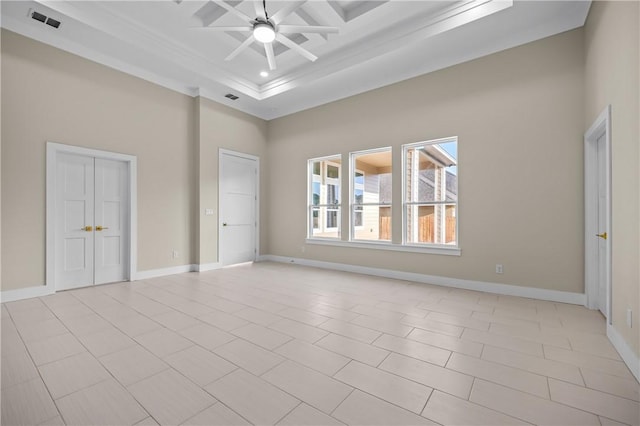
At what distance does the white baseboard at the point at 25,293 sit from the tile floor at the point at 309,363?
28 centimetres

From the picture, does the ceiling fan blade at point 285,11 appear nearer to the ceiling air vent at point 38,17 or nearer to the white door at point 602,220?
the ceiling air vent at point 38,17

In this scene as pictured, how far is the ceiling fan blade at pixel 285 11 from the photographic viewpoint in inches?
117

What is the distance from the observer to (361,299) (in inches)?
146

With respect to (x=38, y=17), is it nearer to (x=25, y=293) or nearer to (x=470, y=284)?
(x=25, y=293)

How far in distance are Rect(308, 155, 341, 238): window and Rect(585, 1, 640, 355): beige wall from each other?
406cm

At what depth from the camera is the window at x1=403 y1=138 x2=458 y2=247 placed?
4.44 metres

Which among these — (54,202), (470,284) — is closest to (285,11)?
(54,202)

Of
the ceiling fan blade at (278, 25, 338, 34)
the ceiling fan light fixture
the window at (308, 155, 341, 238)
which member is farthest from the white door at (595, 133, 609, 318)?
the window at (308, 155, 341, 238)

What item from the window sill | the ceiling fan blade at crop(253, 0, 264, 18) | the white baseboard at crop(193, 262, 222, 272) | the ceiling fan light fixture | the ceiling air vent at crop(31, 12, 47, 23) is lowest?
the white baseboard at crop(193, 262, 222, 272)

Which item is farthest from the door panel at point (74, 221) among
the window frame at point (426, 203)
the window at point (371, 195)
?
the window frame at point (426, 203)

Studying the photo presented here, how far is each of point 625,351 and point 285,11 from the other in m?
4.26

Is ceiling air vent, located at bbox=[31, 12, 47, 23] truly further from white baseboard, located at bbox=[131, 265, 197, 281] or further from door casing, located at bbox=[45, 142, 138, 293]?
white baseboard, located at bbox=[131, 265, 197, 281]

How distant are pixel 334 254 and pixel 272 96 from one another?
343 cm

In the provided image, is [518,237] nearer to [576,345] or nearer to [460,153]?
[460,153]
